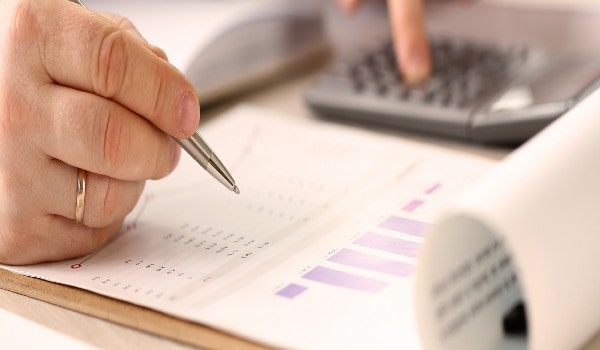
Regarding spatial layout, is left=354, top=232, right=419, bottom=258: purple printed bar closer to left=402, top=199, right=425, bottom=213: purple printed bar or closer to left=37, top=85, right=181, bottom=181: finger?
left=402, top=199, right=425, bottom=213: purple printed bar

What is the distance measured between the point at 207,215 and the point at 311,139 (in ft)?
0.46

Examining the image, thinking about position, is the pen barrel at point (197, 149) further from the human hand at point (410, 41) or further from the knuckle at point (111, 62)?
the human hand at point (410, 41)

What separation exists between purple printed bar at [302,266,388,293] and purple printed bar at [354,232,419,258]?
3 centimetres

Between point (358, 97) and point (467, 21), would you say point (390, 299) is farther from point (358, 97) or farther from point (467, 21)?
point (467, 21)

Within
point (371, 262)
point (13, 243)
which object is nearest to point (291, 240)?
point (371, 262)

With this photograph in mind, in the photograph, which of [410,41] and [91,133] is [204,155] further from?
[410,41]

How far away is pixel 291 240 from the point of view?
1.67 ft

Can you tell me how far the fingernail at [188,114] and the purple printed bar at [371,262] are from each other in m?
0.11

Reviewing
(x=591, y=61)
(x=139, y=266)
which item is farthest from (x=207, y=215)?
(x=591, y=61)

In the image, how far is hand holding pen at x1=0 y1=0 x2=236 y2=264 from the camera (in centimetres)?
47

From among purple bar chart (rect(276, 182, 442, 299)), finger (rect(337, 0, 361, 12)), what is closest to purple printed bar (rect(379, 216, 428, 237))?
purple bar chart (rect(276, 182, 442, 299))

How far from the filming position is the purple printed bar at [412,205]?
1.75ft

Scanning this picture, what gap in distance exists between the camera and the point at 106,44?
46cm

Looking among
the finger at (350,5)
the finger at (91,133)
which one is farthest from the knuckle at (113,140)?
the finger at (350,5)
